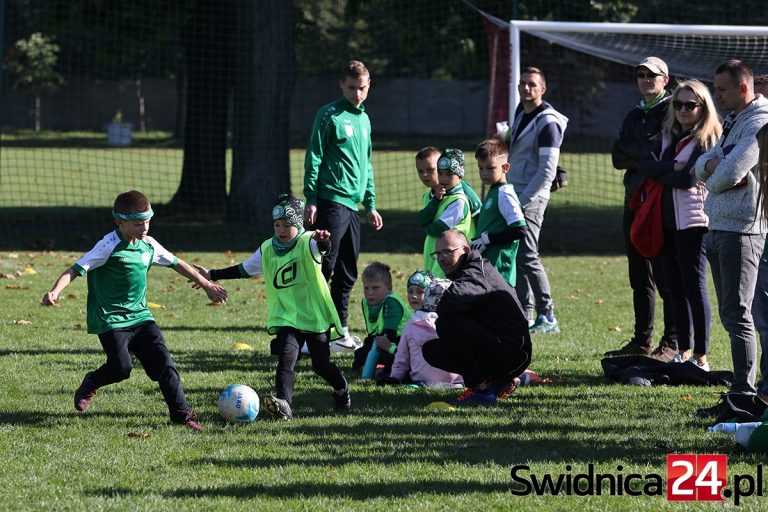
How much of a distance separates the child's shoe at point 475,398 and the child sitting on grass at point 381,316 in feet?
2.75

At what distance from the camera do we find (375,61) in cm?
4441

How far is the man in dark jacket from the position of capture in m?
6.89

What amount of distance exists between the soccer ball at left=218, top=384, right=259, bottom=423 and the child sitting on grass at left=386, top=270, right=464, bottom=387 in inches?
57.1

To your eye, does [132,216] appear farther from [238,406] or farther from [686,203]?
[686,203]

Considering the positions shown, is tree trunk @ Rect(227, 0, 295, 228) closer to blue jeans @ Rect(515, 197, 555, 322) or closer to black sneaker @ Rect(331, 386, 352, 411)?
blue jeans @ Rect(515, 197, 555, 322)

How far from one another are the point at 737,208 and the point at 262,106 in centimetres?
1182

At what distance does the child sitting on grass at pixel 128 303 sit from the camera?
623 centimetres

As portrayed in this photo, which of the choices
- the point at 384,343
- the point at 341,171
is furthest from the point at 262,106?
the point at 384,343

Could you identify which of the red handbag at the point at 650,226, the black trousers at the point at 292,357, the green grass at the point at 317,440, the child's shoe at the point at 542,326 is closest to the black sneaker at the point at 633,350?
the green grass at the point at 317,440

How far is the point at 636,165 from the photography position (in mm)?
8234

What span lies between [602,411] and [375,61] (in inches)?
1525

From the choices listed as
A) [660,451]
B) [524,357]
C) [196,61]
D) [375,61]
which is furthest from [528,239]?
[375,61]

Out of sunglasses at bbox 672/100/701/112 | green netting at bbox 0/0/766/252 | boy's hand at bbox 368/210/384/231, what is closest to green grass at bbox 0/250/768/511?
boy's hand at bbox 368/210/384/231

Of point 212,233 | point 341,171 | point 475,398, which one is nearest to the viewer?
point 475,398
